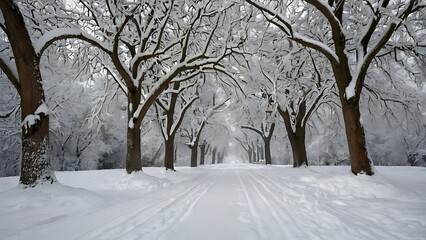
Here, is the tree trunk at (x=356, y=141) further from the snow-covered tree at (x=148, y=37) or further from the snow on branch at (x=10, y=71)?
the snow on branch at (x=10, y=71)

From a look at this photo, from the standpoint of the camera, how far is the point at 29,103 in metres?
7.25

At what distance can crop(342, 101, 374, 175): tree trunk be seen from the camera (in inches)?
346

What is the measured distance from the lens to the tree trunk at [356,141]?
879cm

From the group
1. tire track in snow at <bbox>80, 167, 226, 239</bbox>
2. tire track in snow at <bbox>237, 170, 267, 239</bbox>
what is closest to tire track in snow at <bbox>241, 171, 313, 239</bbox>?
tire track in snow at <bbox>237, 170, 267, 239</bbox>

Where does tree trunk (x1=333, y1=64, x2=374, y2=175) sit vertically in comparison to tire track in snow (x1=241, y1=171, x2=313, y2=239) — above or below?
above

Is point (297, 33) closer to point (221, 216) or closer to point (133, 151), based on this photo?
point (221, 216)

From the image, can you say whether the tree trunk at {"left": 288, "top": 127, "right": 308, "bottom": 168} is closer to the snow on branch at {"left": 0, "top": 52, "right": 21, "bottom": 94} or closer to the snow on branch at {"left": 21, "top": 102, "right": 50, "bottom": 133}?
the snow on branch at {"left": 21, "top": 102, "right": 50, "bottom": 133}

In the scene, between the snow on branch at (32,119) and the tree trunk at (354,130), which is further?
the tree trunk at (354,130)

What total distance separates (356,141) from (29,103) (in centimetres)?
1008

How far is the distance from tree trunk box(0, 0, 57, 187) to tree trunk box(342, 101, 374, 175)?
30.5 ft

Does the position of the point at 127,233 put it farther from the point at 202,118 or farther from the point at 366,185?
the point at 202,118

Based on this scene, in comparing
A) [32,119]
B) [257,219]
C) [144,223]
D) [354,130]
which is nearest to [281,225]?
[257,219]

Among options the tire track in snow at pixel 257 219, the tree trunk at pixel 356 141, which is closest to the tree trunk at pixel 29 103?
the tire track in snow at pixel 257 219

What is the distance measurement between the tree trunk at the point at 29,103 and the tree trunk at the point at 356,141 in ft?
30.5
